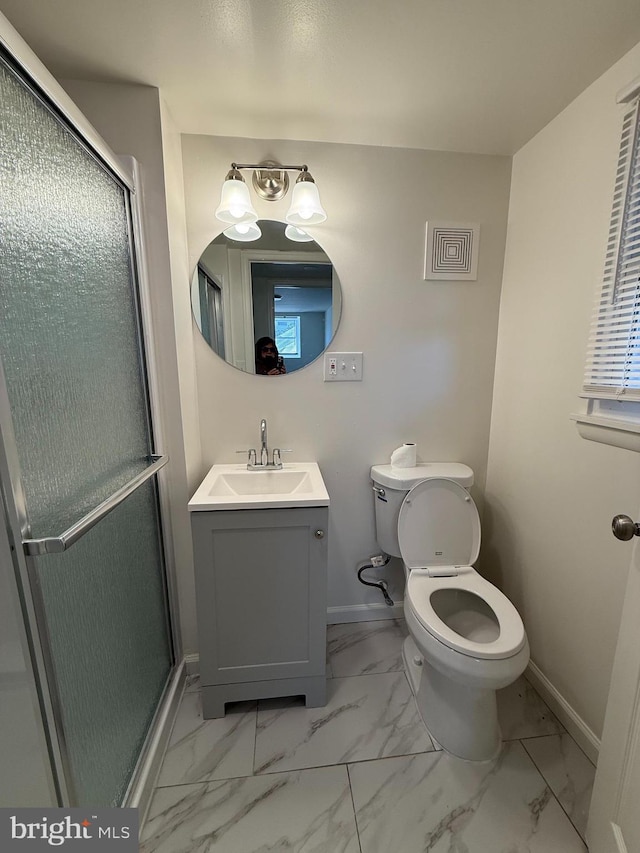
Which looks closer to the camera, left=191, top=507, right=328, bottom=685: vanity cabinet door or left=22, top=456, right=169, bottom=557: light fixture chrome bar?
left=22, top=456, right=169, bottom=557: light fixture chrome bar

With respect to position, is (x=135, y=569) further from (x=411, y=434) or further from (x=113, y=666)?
(x=411, y=434)

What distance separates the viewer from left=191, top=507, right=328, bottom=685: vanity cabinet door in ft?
4.07

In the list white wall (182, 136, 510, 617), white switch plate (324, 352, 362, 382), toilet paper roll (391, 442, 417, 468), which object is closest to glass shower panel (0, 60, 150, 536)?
white wall (182, 136, 510, 617)

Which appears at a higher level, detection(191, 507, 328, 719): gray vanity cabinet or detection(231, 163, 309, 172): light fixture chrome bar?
detection(231, 163, 309, 172): light fixture chrome bar

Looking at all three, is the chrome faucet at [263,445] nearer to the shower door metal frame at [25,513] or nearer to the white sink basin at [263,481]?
the white sink basin at [263,481]

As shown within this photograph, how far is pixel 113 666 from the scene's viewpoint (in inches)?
39.5

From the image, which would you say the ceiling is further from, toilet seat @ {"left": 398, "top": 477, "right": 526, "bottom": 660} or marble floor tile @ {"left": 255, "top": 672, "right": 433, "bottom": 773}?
marble floor tile @ {"left": 255, "top": 672, "right": 433, "bottom": 773}

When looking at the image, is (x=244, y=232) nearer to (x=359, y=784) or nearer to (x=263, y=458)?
(x=263, y=458)

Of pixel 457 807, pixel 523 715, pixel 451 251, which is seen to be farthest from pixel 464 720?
pixel 451 251

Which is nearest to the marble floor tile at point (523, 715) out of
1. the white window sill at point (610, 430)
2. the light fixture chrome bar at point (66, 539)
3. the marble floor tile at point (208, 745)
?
the marble floor tile at point (208, 745)

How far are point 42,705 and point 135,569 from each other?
0.49 meters

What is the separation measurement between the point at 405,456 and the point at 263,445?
0.64m

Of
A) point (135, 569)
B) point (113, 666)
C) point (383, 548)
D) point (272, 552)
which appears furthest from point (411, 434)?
point (113, 666)

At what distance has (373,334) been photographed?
162 centimetres
